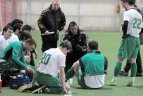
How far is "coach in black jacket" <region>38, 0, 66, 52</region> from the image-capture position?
11.4 meters

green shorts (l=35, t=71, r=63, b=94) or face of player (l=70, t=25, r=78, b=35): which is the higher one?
face of player (l=70, t=25, r=78, b=35)

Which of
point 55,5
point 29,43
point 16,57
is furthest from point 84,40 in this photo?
point 29,43

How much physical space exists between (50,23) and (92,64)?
230cm

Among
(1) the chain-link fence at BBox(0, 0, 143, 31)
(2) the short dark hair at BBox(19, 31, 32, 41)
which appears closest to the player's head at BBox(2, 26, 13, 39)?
(2) the short dark hair at BBox(19, 31, 32, 41)

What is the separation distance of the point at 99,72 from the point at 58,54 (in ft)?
4.12

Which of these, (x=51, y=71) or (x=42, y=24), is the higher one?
(x=42, y=24)

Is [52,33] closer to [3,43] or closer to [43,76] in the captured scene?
[3,43]

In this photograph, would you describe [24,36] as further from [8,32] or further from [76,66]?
[76,66]

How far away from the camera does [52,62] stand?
8.59 meters

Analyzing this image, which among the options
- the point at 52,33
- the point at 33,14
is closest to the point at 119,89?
the point at 52,33

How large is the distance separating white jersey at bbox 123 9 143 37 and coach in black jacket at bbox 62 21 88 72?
51.6 inches

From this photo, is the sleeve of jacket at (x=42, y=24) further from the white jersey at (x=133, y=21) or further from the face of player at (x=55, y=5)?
the white jersey at (x=133, y=21)

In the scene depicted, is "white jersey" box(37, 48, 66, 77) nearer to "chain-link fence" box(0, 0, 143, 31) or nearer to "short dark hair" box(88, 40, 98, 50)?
"short dark hair" box(88, 40, 98, 50)

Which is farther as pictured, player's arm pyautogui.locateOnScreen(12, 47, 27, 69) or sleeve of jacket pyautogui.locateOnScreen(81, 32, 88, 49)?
sleeve of jacket pyautogui.locateOnScreen(81, 32, 88, 49)
